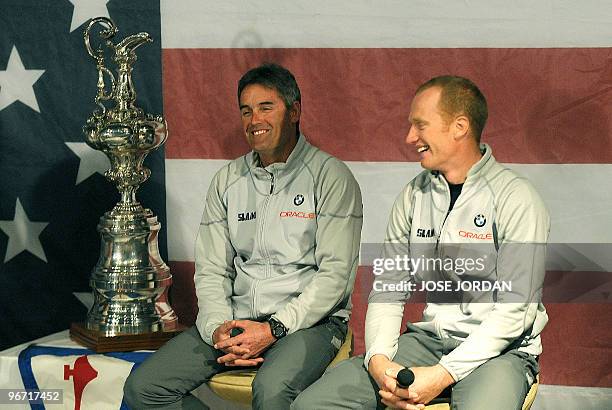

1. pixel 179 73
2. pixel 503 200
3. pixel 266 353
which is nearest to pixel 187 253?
pixel 179 73

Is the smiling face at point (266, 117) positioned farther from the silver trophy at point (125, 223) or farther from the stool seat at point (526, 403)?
the stool seat at point (526, 403)

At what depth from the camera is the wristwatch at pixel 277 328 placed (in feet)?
8.77

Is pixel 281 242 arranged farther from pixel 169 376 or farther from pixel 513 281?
pixel 513 281

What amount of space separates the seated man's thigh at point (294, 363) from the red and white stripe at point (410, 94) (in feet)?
2.11

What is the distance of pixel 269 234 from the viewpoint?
280 centimetres

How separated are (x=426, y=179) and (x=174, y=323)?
1.09 metres

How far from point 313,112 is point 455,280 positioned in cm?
99

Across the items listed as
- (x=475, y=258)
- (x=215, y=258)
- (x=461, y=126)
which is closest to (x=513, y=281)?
(x=475, y=258)

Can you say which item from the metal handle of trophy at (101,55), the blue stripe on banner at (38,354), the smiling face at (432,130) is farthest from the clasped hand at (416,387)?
the metal handle of trophy at (101,55)

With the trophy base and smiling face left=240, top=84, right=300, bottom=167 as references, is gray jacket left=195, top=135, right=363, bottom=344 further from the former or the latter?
the trophy base

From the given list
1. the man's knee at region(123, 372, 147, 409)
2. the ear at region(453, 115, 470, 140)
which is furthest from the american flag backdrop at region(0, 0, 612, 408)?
the man's knee at region(123, 372, 147, 409)

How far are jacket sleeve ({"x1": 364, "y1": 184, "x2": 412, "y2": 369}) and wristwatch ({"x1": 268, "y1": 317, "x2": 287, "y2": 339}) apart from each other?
271mm

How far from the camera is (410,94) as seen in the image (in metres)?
3.21

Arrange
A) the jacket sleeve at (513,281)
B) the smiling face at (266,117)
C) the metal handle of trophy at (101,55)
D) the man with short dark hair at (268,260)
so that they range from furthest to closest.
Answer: the metal handle of trophy at (101,55)
the smiling face at (266,117)
the man with short dark hair at (268,260)
the jacket sleeve at (513,281)
